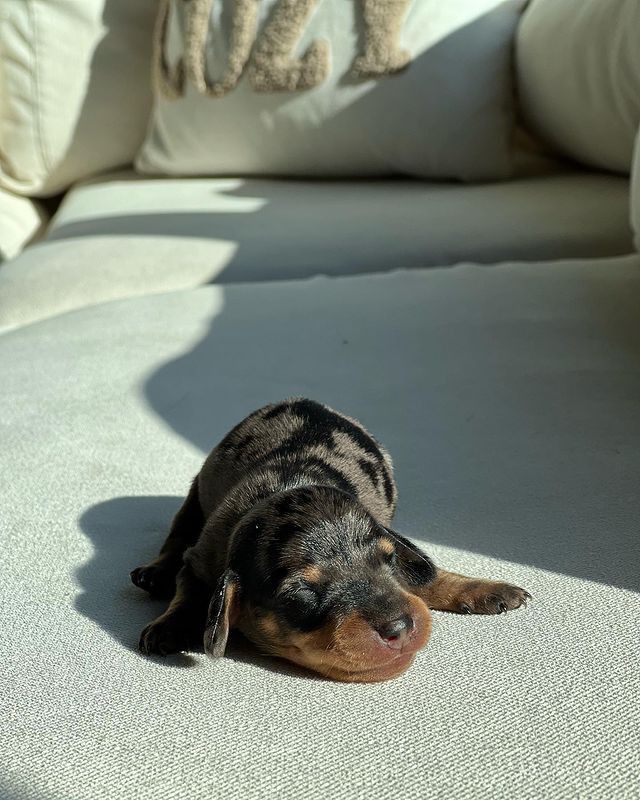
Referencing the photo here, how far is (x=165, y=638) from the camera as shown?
3.76 ft

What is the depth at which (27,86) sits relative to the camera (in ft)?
11.4

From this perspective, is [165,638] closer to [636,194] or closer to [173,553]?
[173,553]

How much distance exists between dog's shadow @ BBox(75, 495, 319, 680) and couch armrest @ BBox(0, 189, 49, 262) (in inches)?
87.0

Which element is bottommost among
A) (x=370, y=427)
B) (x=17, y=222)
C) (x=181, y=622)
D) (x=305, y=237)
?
A: (x=17, y=222)

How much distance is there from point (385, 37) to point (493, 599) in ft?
7.13

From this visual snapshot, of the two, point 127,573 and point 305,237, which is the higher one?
point 127,573

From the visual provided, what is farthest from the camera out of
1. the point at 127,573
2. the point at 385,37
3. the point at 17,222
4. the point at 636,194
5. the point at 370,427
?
the point at 17,222

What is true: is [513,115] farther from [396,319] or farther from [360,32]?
[396,319]

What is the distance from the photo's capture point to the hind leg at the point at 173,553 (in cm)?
129

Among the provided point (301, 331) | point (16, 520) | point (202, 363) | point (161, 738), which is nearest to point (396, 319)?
point (301, 331)

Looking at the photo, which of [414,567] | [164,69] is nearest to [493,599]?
[414,567]

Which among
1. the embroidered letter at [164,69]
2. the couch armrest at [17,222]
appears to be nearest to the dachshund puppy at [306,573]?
the embroidered letter at [164,69]

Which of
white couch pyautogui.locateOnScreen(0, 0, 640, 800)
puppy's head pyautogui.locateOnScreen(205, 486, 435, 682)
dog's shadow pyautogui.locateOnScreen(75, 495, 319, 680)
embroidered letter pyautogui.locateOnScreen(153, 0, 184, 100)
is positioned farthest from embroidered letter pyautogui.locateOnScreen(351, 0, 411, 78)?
puppy's head pyautogui.locateOnScreen(205, 486, 435, 682)

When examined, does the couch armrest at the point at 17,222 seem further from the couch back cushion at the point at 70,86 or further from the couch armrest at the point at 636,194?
the couch armrest at the point at 636,194
